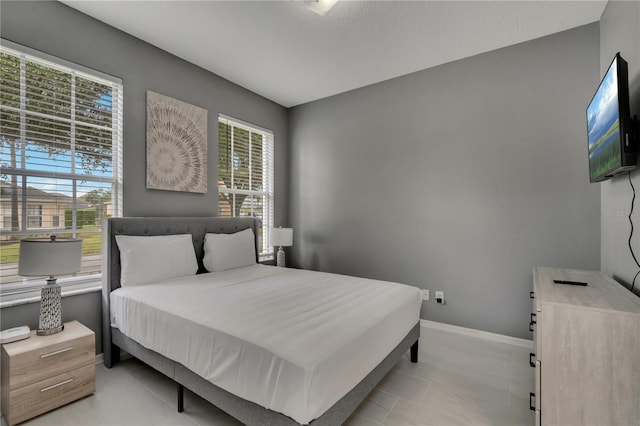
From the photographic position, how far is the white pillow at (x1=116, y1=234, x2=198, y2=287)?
2.47 meters

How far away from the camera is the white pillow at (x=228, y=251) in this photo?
10.3 ft

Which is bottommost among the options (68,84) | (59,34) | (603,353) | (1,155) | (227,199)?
(603,353)

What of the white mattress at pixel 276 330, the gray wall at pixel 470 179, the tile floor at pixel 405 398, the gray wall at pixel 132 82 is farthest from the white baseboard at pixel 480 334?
the gray wall at pixel 132 82

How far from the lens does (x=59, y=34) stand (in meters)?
2.34

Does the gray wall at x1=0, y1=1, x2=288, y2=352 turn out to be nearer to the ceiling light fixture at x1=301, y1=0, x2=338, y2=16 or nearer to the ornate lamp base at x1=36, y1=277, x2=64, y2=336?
the ornate lamp base at x1=36, y1=277, x2=64, y2=336

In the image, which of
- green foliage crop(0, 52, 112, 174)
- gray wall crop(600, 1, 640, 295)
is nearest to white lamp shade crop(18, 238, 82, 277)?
green foliage crop(0, 52, 112, 174)

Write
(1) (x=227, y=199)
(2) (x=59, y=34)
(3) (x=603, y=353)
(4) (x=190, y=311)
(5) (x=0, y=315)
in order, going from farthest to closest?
(1) (x=227, y=199)
(2) (x=59, y=34)
(5) (x=0, y=315)
(4) (x=190, y=311)
(3) (x=603, y=353)

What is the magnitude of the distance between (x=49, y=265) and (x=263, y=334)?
155cm

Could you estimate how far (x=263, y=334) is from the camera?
4.84 feet

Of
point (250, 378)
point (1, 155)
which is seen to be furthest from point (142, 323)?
point (1, 155)

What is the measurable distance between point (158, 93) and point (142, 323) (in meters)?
2.20

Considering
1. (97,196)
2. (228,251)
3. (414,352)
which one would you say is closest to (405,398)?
(414,352)

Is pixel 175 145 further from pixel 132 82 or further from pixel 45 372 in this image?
pixel 45 372

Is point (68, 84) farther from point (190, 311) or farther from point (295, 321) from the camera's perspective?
point (295, 321)
